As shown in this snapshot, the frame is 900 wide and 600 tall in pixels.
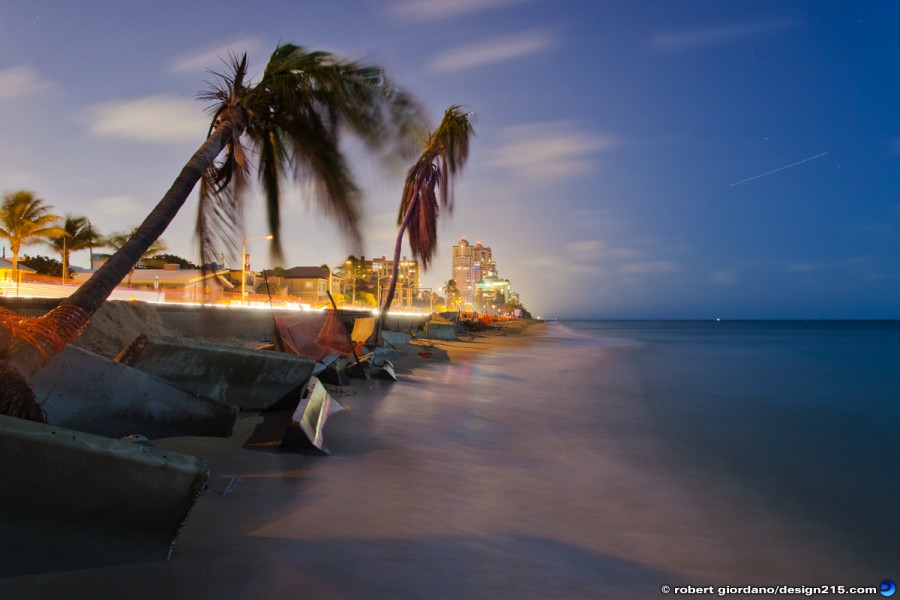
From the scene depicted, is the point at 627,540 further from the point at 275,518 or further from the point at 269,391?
the point at 269,391

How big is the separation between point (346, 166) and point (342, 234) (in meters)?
0.61

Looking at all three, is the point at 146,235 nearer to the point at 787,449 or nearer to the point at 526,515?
the point at 526,515

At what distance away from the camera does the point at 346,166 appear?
478 centimetres

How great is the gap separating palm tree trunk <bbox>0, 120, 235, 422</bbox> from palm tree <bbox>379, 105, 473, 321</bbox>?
17020 mm

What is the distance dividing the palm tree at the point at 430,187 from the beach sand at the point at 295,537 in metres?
16.8

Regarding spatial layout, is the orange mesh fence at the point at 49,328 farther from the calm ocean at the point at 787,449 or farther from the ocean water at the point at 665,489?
the calm ocean at the point at 787,449

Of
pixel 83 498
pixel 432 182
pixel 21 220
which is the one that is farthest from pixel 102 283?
pixel 21 220

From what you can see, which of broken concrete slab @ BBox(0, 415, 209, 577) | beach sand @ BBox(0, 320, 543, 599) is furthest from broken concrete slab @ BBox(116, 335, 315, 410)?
broken concrete slab @ BBox(0, 415, 209, 577)

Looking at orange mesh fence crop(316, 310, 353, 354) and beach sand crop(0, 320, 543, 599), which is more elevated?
orange mesh fence crop(316, 310, 353, 354)

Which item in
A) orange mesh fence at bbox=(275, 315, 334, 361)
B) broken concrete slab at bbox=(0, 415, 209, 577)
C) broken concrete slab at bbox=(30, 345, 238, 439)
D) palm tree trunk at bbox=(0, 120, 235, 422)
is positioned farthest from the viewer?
orange mesh fence at bbox=(275, 315, 334, 361)

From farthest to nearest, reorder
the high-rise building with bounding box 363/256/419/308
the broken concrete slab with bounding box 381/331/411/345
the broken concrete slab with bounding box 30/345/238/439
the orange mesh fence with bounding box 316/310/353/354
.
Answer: the high-rise building with bounding box 363/256/419/308, the broken concrete slab with bounding box 381/331/411/345, the orange mesh fence with bounding box 316/310/353/354, the broken concrete slab with bounding box 30/345/238/439

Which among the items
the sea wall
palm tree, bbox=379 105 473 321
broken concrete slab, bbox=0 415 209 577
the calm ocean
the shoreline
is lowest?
the shoreline

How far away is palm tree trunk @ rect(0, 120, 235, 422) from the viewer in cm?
274

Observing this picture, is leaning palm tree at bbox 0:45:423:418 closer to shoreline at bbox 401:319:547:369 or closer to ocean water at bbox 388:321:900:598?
ocean water at bbox 388:321:900:598
